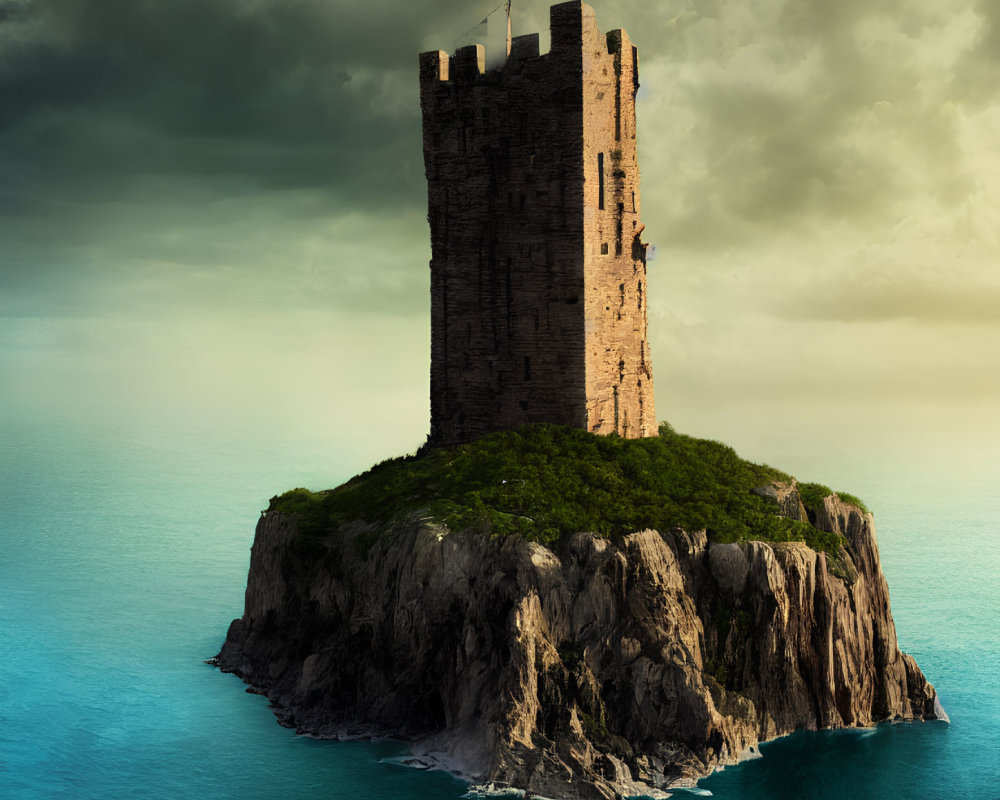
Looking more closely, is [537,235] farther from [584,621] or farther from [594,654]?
[594,654]

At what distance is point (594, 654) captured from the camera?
36250 mm

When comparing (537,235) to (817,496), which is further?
(537,235)

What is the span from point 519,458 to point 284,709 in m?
12.0

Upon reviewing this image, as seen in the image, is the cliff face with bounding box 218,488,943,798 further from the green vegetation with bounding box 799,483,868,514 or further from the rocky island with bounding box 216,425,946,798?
the green vegetation with bounding box 799,483,868,514

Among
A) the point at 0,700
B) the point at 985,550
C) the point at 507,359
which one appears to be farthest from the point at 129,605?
the point at 985,550

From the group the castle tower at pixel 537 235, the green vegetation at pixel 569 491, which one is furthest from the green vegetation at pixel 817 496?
the castle tower at pixel 537 235

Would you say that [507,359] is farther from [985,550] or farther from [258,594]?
[985,550]

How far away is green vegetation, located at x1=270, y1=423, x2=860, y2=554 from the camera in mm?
38688

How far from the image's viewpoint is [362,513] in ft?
141

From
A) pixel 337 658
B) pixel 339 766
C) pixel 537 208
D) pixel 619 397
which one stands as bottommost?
pixel 339 766

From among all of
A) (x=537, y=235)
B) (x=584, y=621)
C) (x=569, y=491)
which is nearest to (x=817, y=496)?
(x=569, y=491)

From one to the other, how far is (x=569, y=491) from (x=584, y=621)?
5.27 m

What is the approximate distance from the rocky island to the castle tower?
11.9 feet

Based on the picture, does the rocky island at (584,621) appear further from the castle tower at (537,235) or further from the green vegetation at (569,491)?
the castle tower at (537,235)
